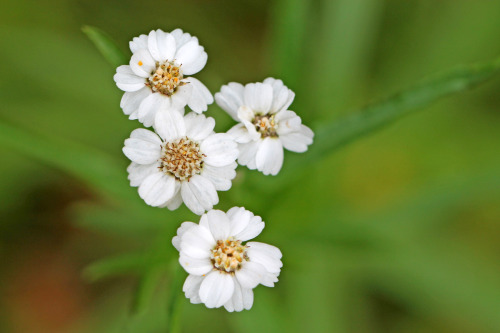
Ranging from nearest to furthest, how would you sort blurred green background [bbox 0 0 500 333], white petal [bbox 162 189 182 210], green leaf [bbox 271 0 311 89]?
white petal [bbox 162 189 182 210] → green leaf [bbox 271 0 311 89] → blurred green background [bbox 0 0 500 333]

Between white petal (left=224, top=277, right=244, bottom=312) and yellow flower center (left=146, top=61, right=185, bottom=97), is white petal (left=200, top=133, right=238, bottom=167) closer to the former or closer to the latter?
yellow flower center (left=146, top=61, right=185, bottom=97)

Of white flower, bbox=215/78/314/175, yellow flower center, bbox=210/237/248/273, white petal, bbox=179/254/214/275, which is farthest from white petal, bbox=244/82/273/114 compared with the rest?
white petal, bbox=179/254/214/275

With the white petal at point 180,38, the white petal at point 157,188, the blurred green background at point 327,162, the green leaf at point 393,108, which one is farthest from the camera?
the blurred green background at point 327,162

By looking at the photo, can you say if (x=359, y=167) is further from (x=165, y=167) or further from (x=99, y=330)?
(x=165, y=167)

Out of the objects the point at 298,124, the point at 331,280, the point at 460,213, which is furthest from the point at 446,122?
the point at 298,124

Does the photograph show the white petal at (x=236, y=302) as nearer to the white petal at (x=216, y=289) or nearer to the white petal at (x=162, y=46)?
the white petal at (x=216, y=289)

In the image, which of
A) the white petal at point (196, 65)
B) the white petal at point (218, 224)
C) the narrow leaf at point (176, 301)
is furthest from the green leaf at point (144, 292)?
the white petal at point (196, 65)

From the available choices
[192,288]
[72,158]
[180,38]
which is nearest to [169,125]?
[180,38]
